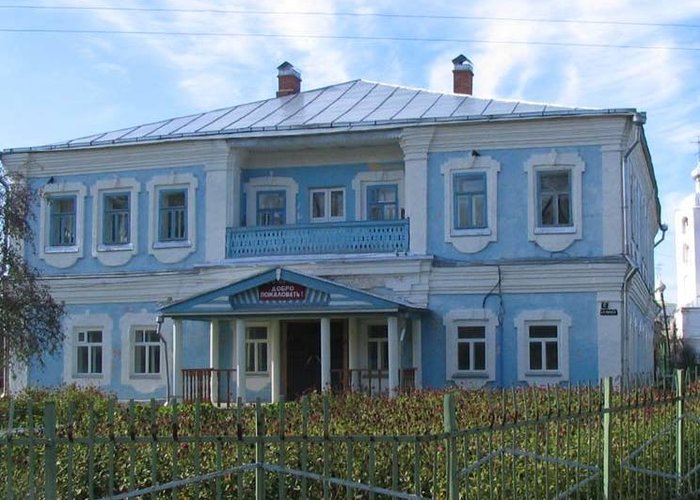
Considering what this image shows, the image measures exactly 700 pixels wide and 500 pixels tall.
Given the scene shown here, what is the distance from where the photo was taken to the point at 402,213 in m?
23.5

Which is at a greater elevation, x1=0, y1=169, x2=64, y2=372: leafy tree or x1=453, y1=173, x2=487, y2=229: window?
x1=453, y1=173, x2=487, y2=229: window

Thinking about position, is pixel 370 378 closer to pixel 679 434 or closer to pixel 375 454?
pixel 679 434

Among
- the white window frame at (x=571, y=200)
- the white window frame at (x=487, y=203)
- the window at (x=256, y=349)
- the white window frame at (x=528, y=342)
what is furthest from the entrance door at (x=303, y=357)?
the white window frame at (x=571, y=200)

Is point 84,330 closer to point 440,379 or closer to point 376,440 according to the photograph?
point 440,379

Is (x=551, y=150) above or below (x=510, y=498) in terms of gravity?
above

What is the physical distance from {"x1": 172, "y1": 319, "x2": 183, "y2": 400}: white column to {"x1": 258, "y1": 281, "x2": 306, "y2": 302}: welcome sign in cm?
223

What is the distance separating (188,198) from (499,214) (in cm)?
702

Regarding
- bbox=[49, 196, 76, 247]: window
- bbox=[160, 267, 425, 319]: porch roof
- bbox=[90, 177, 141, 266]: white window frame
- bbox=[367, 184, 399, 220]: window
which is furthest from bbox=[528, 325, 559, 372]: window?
bbox=[49, 196, 76, 247]: window

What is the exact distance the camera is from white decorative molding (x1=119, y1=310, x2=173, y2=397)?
79.3 ft

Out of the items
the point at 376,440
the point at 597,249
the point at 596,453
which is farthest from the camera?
the point at 597,249

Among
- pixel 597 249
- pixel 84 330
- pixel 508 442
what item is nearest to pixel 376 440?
pixel 508 442

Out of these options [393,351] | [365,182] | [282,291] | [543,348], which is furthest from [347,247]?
[543,348]

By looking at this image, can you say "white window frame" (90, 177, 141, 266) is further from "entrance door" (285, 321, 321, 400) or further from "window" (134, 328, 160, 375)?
"entrance door" (285, 321, 321, 400)

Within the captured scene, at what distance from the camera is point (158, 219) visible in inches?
966
